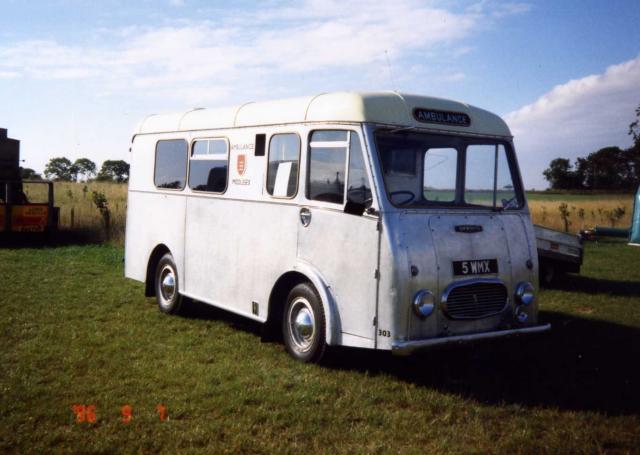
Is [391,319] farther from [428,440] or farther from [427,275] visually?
[428,440]

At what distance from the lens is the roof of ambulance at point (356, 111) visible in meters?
6.33

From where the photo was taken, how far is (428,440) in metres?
4.96

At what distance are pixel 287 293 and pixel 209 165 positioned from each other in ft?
7.43

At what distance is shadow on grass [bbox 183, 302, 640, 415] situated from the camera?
6.01m

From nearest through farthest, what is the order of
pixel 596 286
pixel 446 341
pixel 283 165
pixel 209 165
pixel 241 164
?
1. pixel 446 341
2. pixel 283 165
3. pixel 241 164
4. pixel 209 165
5. pixel 596 286

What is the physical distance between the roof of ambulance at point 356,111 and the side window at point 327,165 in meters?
0.19

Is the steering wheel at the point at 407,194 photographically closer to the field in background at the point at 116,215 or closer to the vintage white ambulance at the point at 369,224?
the vintage white ambulance at the point at 369,224

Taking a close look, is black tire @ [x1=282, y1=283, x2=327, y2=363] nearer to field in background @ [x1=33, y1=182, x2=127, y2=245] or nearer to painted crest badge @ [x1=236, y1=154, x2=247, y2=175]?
painted crest badge @ [x1=236, y1=154, x2=247, y2=175]

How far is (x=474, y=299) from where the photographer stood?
20.6 feet

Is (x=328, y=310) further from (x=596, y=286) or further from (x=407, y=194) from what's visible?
(x=596, y=286)

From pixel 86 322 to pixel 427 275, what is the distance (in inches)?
195
